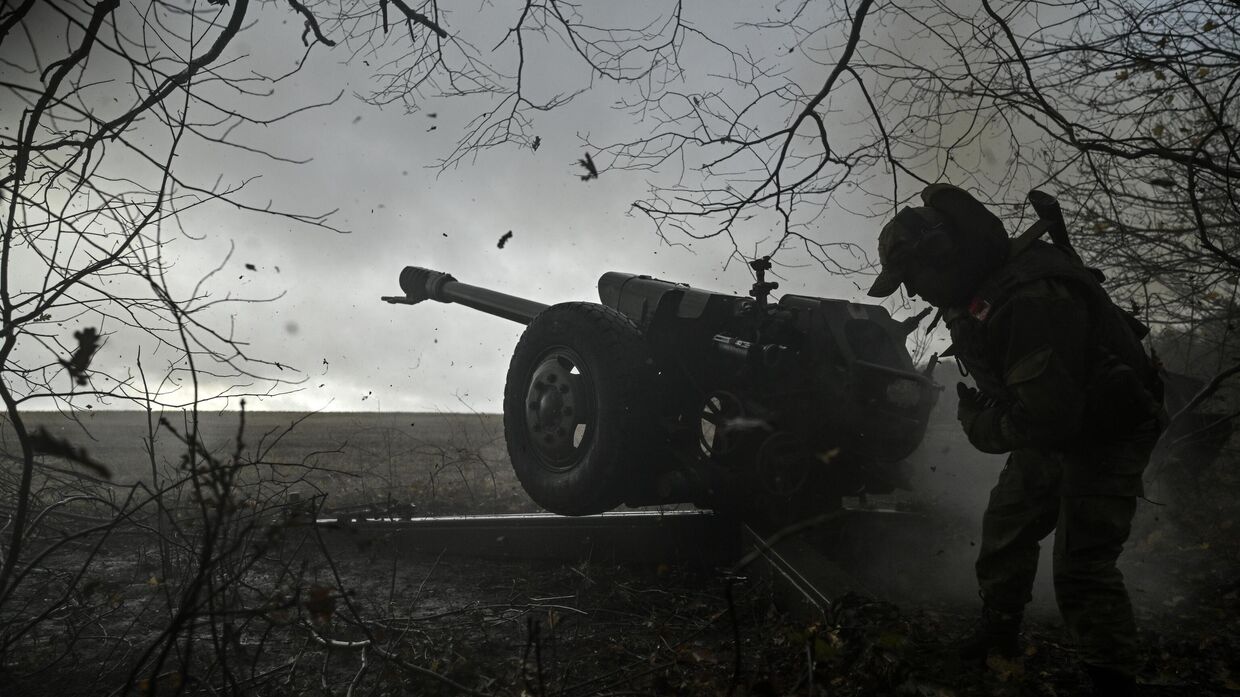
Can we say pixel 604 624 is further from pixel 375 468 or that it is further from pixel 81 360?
pixel 375 468

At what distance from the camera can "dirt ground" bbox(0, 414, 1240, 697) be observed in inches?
114

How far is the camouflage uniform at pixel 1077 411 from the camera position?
3080 mm

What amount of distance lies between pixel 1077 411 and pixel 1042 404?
0.45ft

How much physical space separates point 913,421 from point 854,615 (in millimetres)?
1375

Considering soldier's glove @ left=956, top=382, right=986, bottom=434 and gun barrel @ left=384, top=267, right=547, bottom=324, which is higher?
gun barrel @ left=384, top=267, right=547, bottom=324

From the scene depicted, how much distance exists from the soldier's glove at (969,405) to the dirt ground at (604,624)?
2.75 feet

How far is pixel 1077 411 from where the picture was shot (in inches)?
122

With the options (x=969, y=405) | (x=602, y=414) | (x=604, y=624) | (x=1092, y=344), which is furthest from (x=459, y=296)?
(x=1092, y=344)

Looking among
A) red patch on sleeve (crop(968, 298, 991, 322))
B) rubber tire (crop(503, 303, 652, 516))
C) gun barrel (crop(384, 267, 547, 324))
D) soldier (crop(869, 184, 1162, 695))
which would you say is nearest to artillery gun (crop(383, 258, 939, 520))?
rubber tire (crop(503, 303, 652, 516))

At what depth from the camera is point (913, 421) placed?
4.42m

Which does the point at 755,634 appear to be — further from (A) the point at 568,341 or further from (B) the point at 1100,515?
(A) the point at 568,341

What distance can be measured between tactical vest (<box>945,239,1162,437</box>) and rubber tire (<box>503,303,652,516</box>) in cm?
177

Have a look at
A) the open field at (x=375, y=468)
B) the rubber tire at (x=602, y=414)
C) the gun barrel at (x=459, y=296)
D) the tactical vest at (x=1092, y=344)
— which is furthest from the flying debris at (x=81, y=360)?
the gun barrel at (x=459, y=296)

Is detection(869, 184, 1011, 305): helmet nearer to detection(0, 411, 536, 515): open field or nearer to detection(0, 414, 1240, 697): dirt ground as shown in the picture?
detection(0, 414, 1240, 697): dirt ground
